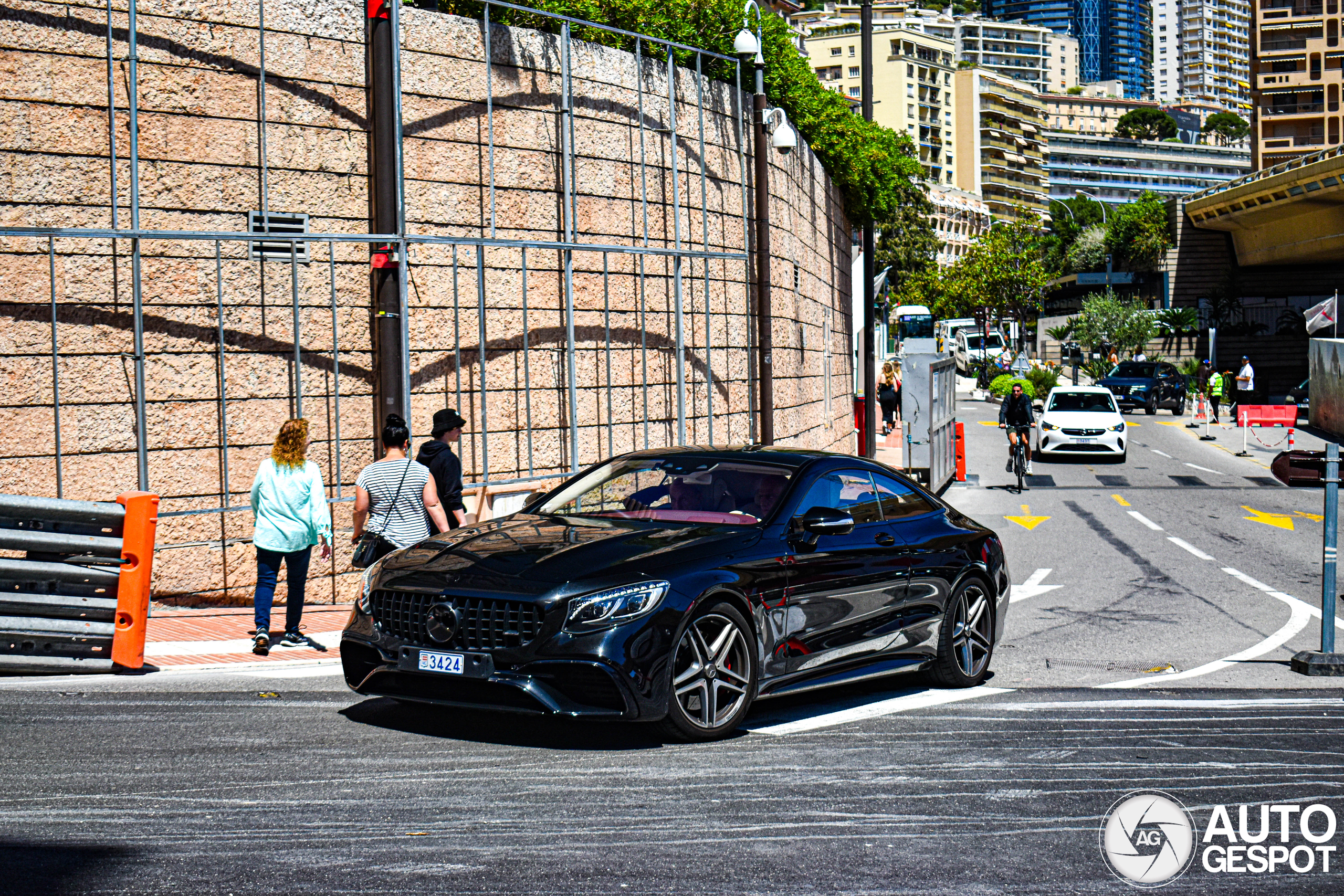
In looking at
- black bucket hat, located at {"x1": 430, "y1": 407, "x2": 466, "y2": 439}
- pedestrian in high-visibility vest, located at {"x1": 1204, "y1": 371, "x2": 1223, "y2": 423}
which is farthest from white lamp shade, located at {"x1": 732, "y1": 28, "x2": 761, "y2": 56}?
pedestrian in high-visibility vest, located at {"x1": 1204, "y1": 371, "x2": 1223, "y2": 423}

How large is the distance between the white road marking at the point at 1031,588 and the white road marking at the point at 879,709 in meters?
4.52

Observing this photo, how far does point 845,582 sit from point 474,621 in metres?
2.22

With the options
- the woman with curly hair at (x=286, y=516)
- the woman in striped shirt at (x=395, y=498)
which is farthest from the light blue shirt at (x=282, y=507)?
the woman in striped shirt at (x=395, y=498)

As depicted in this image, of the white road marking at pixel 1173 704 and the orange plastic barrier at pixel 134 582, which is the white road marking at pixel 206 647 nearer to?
the orange plastic barrier at pixel 134 582

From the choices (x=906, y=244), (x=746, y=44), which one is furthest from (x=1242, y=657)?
(x=906, y=244)

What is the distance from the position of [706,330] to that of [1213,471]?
1606 cm

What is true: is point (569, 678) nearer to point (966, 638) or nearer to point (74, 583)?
point (966, 638)

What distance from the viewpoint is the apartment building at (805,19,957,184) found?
147m

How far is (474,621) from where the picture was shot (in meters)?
6.28

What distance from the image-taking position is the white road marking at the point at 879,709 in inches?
279

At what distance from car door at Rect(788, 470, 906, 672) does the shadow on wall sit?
108 ft

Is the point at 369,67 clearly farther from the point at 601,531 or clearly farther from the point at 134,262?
the point at 601,531

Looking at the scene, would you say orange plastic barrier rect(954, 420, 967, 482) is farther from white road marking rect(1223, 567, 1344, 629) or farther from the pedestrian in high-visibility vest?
the pedestrian in high-visibility vest

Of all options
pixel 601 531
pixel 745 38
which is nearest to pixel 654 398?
pixel 745 38
